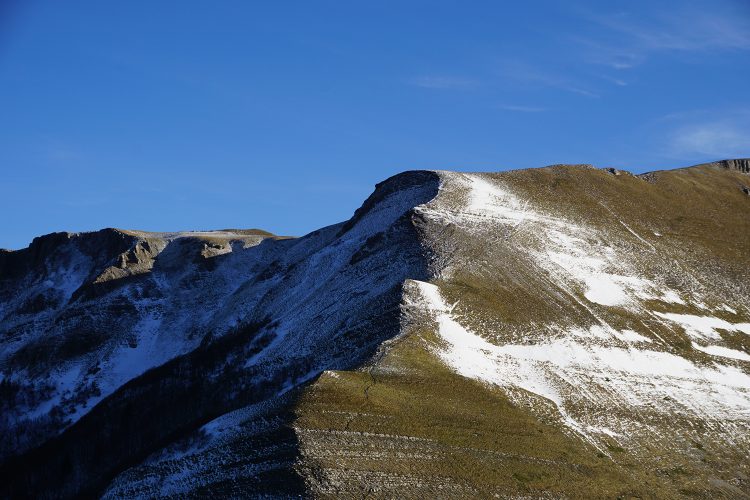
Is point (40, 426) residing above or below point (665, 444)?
above

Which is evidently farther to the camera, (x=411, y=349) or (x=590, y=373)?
(x=590, y=373)

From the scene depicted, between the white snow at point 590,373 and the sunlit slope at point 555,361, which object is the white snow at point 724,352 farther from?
the white snow at point 590,373

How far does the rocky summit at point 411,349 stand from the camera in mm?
46062

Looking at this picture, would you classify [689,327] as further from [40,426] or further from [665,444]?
[40,426]

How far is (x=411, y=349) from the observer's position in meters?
56.3

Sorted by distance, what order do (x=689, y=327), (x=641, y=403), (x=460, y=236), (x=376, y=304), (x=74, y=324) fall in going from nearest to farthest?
(x=641, y=403) → (x=376, y=304) → (x=689, y=327) → (x=460, y=236) → (x=74, y=324)

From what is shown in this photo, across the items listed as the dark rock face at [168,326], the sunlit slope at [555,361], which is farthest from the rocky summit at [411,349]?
the dark rock face at [168,326]

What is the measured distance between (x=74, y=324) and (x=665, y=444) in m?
67.3

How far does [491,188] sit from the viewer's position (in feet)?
323

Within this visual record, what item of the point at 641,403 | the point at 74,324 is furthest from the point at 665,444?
the point at 74,324

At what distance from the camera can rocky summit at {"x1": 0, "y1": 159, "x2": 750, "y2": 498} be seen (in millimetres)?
46062

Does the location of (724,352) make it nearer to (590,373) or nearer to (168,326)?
(590,373)

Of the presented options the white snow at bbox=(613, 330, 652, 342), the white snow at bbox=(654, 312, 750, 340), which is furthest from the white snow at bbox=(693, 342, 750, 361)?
the white snow at bbox=(613, 330, 652, 342)

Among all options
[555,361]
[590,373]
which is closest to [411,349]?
[555,361]
